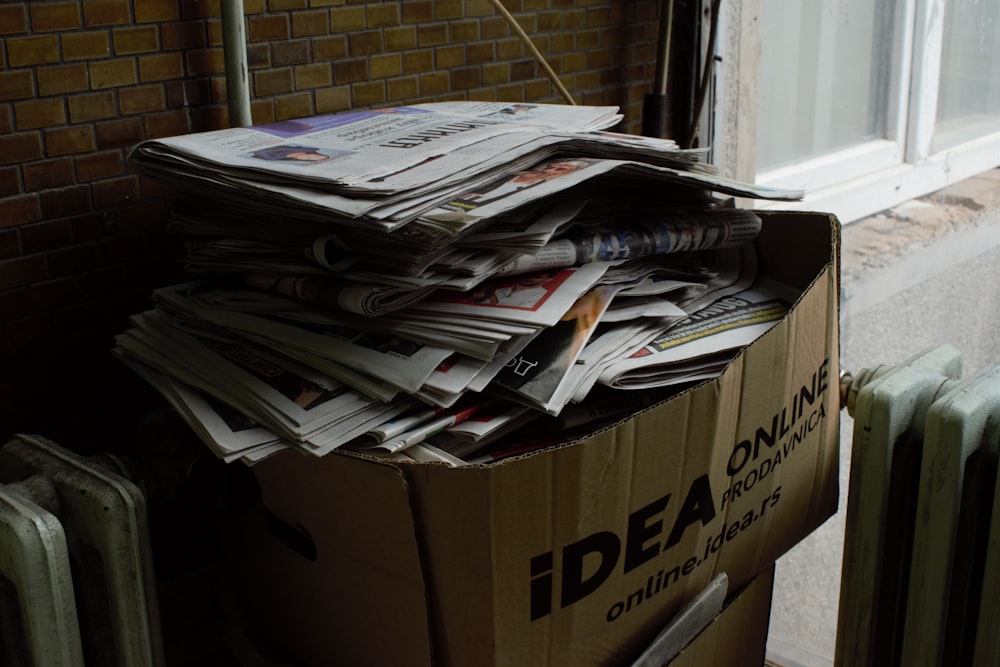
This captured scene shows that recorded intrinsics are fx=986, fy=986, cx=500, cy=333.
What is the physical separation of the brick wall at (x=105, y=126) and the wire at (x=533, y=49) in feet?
0.35

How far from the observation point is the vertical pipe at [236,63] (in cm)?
105

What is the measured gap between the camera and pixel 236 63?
1.08 meters

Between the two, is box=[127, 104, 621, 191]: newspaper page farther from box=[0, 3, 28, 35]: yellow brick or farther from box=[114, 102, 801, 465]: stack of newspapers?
box=[0, 3, 28, 35]: yellow brick

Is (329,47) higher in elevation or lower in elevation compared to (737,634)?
higher

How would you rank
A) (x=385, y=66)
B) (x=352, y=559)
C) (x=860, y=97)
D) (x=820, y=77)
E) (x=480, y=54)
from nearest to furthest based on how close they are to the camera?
(x=352, y=559) < (x=385, y=66) < (x=480, y=54) < (x=820, y=77) < (x=860, y=97)

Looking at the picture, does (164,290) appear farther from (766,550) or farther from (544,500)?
(766,550)

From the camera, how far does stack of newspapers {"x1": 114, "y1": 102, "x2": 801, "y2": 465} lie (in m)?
0.82

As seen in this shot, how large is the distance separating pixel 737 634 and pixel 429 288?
0.50 m

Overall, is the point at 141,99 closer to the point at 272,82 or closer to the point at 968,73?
the point at 272,82

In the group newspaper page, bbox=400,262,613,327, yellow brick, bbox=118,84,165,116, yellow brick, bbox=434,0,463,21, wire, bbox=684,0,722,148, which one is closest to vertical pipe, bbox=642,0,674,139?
wire, bbox=684,0,722,148

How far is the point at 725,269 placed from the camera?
1148 millimetres

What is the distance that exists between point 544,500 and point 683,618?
239 mm

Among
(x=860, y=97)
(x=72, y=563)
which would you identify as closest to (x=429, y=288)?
(x=72, y=563)

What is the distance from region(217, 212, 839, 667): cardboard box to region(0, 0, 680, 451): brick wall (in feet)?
0.90
